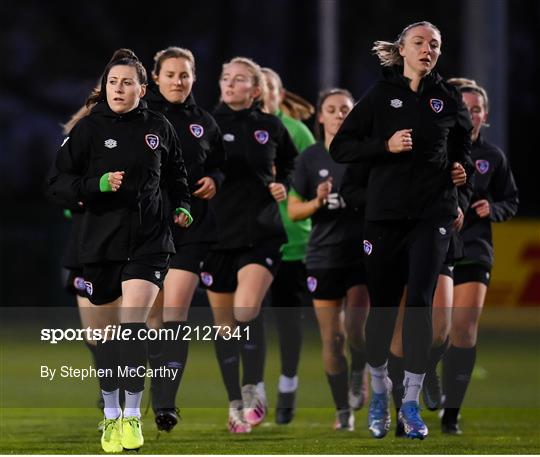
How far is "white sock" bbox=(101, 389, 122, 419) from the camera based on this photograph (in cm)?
956

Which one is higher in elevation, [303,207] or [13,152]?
[13,152]

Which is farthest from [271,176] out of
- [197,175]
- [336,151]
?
[336,151]

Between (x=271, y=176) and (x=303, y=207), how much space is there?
35 cm

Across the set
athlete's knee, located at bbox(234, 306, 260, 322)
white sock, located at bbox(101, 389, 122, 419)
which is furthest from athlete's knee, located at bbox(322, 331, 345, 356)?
white sock, located at bbox(101, 389, 122, 419)

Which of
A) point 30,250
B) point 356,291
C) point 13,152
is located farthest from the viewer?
point 13,152

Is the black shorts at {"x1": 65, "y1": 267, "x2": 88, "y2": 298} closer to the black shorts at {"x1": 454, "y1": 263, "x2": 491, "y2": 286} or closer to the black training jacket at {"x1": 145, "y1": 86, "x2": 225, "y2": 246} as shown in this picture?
the black training jacket at {"x1": 145, "y1": 86, "x2": 225, "y2": 246}

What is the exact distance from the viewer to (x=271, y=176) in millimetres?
12031

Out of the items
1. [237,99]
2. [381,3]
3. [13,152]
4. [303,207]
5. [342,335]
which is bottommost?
[342,335]

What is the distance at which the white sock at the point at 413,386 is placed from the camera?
9805 millimetres

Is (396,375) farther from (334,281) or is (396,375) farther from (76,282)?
(76,282)

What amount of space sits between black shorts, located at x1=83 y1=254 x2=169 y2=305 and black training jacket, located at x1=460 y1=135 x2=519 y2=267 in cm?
264

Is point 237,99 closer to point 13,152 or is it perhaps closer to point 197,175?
point 197,175

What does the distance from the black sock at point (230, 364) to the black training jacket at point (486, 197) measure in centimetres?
163

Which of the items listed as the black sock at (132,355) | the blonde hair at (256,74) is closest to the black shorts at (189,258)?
the blonde hair at (256,74)
